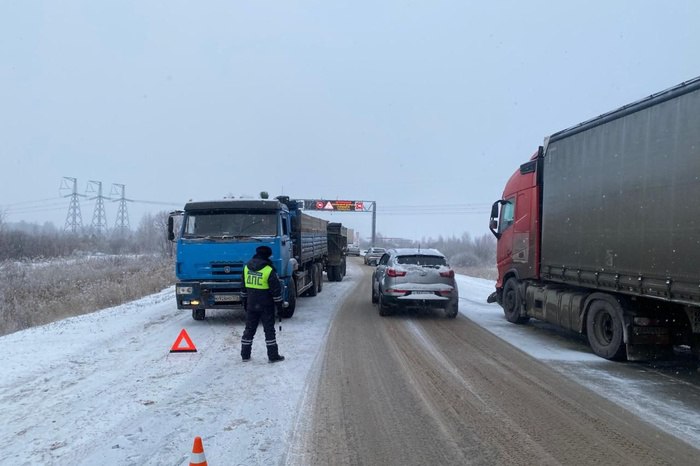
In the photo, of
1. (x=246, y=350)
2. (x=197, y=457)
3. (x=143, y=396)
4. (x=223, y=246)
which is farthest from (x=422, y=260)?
(x=197, y=457)

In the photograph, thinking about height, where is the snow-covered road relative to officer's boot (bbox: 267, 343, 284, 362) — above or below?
below

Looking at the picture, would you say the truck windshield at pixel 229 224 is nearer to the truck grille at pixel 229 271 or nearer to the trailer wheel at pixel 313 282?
the truck grille at pixel 229 271

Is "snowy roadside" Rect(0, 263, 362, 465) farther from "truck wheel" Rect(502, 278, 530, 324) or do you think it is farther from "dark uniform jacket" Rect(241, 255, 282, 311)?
"truck wheel" Rect(502, 278, 530, 324)

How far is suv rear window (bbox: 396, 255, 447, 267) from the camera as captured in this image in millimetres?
12602

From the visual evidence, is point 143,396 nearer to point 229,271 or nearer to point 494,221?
point 229,271

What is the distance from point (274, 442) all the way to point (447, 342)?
5613mm

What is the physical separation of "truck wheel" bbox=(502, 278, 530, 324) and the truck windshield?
585cm

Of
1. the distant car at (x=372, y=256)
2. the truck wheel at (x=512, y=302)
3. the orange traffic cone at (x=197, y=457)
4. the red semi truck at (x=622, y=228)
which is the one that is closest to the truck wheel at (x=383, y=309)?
the truck wheel at (x=512, y=302)

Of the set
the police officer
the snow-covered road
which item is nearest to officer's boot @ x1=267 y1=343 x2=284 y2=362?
the police officer

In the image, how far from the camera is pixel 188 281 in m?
11.2

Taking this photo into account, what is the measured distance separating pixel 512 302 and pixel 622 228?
490cm

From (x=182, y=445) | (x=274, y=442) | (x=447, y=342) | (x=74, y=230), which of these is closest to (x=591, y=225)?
(x=447, y=342)

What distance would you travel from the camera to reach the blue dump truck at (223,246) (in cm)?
1116

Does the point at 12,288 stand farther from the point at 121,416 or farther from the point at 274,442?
the point at 274,442
